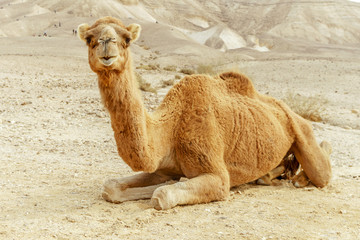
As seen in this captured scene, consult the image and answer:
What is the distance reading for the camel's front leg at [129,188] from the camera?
17.7 feet

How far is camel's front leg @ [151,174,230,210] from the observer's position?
495 cm

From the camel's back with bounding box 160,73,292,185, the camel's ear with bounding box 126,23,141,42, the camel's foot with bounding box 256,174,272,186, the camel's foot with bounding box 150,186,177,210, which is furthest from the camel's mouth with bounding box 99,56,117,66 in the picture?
the camel's foot with bounding box 256,174,272,186

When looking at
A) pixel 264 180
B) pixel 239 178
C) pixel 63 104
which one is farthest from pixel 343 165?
pixel 63 104

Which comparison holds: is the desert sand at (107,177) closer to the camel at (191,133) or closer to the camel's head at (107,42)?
the camel at (191,133)

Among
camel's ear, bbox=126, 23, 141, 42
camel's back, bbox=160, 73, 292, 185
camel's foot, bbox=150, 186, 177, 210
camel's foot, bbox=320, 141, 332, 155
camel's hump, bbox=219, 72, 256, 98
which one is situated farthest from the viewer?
camel's foot, bbox=320, 141, 332, 155

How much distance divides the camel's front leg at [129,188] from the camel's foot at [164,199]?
1.72 ft

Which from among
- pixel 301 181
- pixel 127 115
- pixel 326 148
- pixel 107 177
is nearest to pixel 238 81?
pixel 301 181

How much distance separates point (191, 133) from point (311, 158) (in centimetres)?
218

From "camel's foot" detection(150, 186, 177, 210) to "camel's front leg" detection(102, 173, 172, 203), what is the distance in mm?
524

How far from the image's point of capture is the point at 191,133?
539cm

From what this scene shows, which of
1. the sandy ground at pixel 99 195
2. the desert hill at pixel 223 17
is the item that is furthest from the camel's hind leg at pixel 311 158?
the desert hill at pixel 223 17

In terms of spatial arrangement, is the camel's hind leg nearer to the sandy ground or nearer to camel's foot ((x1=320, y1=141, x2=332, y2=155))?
the sandy ground

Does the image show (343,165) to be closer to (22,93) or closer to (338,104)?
(338,104)

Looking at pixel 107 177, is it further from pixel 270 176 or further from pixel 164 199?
pixel 270 176
